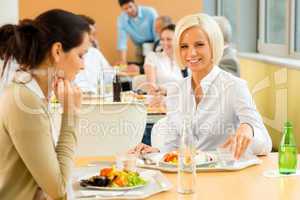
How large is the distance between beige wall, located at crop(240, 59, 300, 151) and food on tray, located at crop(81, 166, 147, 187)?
177cm

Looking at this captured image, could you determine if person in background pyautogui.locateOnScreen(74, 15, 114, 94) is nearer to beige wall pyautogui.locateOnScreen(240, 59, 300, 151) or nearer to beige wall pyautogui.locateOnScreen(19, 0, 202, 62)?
beige wall pyautogui.locateOnScreen(240, 59, 300, 151)

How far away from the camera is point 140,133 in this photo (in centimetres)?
309

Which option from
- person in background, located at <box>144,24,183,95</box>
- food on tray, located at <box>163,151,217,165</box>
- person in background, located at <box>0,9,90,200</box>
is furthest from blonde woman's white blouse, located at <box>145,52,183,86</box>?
person in background, located at <box>0,9,90,200</box>

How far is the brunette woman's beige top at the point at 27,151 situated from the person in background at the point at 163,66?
10.2 ft

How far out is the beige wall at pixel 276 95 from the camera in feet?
11.1

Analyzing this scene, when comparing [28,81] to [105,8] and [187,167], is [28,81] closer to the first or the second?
[187,167]

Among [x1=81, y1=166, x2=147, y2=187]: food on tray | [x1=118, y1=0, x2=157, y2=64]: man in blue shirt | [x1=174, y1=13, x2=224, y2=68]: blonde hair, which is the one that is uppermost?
[x1=118, y1=0, x2=157, y2=64]: man in blue shirt

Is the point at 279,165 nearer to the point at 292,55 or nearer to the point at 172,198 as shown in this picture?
the point at 172,198

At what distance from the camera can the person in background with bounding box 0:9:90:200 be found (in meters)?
1.61

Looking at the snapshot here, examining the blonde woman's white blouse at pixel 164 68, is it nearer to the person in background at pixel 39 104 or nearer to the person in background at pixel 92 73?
the person in background at pixel 92 73

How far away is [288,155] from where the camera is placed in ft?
6.40

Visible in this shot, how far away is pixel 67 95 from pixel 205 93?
0.95 metres

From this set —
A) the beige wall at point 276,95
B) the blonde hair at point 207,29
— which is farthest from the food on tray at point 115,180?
→ the beige wall at point 276,95

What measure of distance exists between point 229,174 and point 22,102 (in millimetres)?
730
